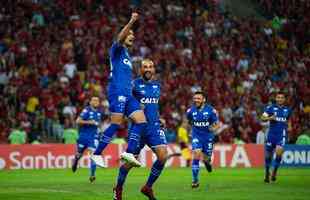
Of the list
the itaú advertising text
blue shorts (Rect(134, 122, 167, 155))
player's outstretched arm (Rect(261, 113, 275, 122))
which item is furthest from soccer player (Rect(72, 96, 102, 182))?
blue shorts (Rect(134, 122, 167, 155))

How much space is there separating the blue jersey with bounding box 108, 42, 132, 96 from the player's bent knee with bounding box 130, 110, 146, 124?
47 cm

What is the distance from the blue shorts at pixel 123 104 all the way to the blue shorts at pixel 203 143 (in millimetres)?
7213

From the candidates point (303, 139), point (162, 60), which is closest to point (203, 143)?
point (303, 139)

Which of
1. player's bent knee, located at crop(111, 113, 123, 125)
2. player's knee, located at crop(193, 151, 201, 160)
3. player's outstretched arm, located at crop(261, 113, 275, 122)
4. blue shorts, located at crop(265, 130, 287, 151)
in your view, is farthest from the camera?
blue shorts, located at crop(265, 130, 287, 151)

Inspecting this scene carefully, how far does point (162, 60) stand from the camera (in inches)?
1502

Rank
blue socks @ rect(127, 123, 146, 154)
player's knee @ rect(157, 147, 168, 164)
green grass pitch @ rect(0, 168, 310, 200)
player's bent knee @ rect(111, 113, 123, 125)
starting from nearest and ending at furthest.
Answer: player's bent knee @ rect(111, 113, 123, 125) < blue socks @ rect(127, 123, 146, 154) < player's knee @ rect(157, 147, 168, 164) < green grass pitch @ rect(0, 168, 310, 200)

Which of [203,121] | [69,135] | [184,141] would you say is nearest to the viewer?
[203,121]

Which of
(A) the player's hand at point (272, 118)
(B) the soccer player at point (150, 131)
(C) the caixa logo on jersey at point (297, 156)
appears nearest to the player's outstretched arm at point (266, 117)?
(A) the player's hand at point (272, 118)

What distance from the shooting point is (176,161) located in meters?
34.9

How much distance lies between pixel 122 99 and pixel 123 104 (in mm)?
102

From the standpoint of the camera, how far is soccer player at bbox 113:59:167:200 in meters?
15.2

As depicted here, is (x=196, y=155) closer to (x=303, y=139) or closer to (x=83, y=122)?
(x=83, y=122)

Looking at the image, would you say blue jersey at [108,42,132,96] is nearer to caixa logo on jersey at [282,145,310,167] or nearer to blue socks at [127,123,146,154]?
blue socks at [127,123,146,154]

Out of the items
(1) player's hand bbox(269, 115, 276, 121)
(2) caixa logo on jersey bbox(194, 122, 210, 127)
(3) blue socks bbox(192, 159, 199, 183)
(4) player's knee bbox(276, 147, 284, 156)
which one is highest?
(1) player's hand bbox(269, 115, 276, 121)
